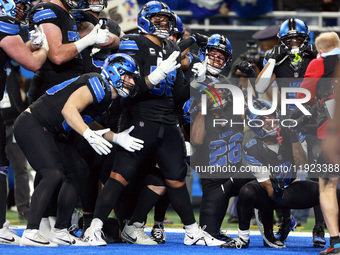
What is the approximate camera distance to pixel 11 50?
5312 millimetres

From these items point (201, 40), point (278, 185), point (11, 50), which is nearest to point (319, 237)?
point (278, 185)

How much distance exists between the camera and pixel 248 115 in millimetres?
6246

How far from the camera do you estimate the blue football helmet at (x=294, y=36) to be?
20.8 ft

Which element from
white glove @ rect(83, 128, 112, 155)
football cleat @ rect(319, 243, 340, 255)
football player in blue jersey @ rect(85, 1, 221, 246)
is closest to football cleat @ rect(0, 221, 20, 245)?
football player in blue jersey @ rect(85, 1, 221, 246)

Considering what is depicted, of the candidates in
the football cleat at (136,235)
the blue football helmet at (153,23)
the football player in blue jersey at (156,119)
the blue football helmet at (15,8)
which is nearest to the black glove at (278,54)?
the football player in blue jersey at (156,119)

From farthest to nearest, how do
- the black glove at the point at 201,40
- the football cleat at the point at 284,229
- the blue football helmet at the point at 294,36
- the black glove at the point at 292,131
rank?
the black glove at the point at 201,40 < the blue football helmet at the point at 294,36 < the black glove at the point at 292,131 < the football cleat at the point at 284,229

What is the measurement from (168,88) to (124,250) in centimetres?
135

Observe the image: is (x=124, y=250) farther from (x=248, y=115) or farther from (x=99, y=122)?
(x=248, y=115)

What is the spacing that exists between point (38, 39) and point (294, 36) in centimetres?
222

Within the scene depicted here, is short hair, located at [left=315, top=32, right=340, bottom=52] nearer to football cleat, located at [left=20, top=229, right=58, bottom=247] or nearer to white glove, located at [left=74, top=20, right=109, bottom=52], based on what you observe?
white glove, located at [left=74, top=20, right=109, bottom=52]

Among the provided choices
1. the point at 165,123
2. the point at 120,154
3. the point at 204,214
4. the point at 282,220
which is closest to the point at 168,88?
the point at 165,123

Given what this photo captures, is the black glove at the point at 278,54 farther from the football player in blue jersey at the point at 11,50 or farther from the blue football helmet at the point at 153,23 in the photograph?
the football player in blue jersey at the point at 11,50

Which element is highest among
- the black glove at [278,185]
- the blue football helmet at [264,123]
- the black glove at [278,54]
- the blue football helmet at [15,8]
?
the blue football helmet at [15,8]

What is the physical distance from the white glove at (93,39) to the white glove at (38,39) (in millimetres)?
236
